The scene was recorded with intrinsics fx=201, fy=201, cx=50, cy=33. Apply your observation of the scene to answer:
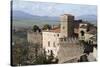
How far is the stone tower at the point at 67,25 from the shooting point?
94.1 inches

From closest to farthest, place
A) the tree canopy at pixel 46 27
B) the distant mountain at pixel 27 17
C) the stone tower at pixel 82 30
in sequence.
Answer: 1. the distant mountain at pixel 27 17
2. the tree canopy at pixel 46 27
3. the stone tower at pixel 82 30

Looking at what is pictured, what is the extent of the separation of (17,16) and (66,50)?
70 centimetres

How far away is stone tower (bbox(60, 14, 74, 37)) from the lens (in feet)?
7.84

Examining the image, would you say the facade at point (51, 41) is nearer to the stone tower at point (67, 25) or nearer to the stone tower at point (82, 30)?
the stone tower at point (67, 25)

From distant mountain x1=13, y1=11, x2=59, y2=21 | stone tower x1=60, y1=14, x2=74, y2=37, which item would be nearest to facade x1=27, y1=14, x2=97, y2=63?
stone tower x1=60, y1=14, x2=74, y2=37

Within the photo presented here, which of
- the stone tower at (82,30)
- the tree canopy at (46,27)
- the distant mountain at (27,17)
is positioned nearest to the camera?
the distant mountain at (27,17)

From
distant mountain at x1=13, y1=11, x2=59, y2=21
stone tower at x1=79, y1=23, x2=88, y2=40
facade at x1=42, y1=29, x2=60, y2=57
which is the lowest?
facade at x1=42, y1=29, x2=60, y2=57

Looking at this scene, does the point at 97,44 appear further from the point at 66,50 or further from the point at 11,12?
the point at 11,12

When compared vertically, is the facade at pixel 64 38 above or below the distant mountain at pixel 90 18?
below

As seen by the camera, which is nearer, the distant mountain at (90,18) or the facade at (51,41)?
the facade at (51,41)

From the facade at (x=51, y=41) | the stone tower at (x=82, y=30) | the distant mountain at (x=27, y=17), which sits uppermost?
the distant mountain at (x=27, y=17)

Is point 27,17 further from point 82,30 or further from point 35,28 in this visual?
point 82,30

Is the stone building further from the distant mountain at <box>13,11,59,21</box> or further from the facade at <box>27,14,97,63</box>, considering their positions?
the distant mountain at <box>13,11,59,21</box>

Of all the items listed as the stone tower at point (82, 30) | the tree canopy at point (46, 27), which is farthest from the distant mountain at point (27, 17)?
the stone tower at point (82, 30)
